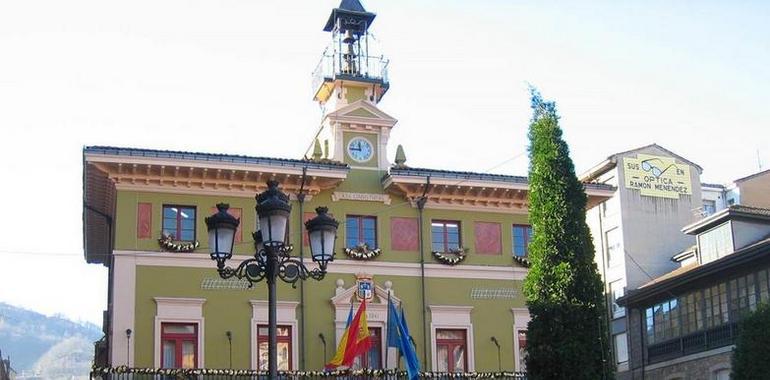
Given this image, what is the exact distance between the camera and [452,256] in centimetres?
3784

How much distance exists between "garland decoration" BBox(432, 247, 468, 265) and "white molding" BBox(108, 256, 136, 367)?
9.75 metres

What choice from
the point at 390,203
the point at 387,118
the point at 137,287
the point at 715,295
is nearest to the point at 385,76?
the point at 387,118

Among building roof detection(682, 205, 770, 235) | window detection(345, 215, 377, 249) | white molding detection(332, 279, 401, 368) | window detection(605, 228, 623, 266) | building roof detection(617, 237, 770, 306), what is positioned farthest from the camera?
window detection(605, 228, 623, 266)

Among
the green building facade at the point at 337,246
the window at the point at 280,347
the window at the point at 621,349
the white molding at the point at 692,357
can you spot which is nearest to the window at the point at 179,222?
the green building facade at the point at 337,246

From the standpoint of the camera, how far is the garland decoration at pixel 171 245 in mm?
34812

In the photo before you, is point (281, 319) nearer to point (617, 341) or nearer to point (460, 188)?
point (460, 188)

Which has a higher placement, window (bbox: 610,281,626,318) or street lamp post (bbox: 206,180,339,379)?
window (bbox: 610,281,626,318)

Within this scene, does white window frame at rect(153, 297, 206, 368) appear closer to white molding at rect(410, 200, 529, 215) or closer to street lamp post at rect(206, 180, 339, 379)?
white molding at rect(410, 200, 529, 215)

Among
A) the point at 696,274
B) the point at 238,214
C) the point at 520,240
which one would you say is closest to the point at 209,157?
the point at 238,214

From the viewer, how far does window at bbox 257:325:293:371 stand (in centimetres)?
3531

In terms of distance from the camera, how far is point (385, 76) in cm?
4022

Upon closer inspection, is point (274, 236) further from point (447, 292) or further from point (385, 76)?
point (385, 76)

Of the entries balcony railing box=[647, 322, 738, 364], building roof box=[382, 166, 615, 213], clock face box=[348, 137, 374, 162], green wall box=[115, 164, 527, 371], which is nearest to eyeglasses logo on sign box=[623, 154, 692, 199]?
balcony railing box=[647, 322, 738, 364]

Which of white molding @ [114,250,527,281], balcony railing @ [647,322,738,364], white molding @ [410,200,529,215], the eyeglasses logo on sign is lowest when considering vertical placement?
balcony railing @ [647,322,738,364]
